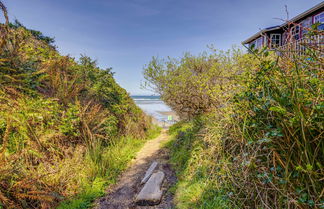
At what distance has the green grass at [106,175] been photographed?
2992mm

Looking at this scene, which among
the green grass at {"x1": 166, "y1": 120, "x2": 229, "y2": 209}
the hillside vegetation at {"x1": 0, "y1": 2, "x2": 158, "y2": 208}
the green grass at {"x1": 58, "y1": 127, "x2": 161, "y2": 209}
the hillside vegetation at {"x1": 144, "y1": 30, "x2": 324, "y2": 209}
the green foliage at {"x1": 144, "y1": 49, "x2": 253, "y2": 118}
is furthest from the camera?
the green foliage at {"x1": 144, "y1": 49, "x2": 253, "y2": 118}

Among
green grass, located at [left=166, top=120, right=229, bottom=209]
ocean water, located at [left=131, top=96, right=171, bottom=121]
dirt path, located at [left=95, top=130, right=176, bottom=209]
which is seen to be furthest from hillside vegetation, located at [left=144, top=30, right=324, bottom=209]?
ocean water, located at [left=131, top=96, right=171, bottom=121]

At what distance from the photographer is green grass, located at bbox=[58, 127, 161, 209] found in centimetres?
299

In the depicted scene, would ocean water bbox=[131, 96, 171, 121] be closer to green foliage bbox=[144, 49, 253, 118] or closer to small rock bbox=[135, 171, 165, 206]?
green foliage bbox=[144, 49, 253, 118]

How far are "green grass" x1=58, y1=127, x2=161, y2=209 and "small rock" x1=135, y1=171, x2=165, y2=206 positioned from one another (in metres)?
0.93

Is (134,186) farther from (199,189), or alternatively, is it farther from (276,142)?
(276,142)

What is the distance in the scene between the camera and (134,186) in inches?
147

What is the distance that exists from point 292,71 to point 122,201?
356cm

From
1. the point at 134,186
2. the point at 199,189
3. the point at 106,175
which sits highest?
the point at 199,189

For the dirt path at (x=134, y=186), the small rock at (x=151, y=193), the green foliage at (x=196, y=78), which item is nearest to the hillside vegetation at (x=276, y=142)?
the small rock at (x=151, y=193)

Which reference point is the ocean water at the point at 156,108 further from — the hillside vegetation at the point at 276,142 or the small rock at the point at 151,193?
the hillside vegetation at the point at 276,142

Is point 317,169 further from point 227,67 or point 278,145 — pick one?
point 227,67

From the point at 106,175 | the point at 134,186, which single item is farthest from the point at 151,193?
the point at 106,175

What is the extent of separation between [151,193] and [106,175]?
4.90 ft
